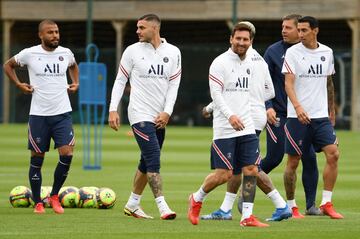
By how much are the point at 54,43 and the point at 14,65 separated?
61cm

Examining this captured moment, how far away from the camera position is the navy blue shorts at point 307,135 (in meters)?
14.0

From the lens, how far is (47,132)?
48.5 feet

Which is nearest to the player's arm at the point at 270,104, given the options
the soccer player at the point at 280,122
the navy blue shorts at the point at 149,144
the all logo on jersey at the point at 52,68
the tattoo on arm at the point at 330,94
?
the soccer player at the point at 280,122

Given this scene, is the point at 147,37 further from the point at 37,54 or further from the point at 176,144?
the point at 176,144

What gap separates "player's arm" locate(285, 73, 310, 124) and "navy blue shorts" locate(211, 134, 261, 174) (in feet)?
2.99

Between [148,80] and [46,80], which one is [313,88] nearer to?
[148,80]

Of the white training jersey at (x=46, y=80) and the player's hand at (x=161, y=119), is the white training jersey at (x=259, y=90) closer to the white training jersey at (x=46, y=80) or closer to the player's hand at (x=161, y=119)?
the player's hand at (x=161, y=119)

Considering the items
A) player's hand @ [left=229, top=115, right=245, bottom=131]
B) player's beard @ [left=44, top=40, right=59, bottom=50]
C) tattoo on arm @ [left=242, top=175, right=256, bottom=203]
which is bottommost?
tattoo on arm @ [left=242, top=175, right=256, bottom=203]

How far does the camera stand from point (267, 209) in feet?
50.1

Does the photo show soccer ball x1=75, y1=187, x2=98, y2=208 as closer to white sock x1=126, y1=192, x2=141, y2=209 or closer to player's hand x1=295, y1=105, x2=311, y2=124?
white sock x1=126, y1=192, x2=141, y2=209

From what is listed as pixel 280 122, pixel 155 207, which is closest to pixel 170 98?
pixel 280 122

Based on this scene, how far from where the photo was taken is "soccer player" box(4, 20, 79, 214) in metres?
14.7

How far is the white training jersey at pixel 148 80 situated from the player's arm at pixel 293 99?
1.23 metres

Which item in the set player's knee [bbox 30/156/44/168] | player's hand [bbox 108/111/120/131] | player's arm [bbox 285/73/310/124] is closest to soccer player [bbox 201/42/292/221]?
player's arm [bbox 285/73/310/124]
